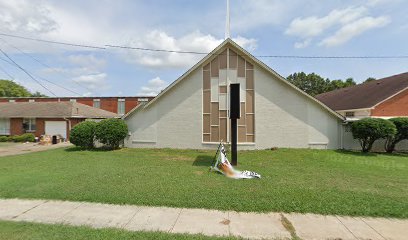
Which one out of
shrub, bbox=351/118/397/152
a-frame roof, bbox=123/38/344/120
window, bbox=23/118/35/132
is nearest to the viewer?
shrub, bbox=351/118/397/152

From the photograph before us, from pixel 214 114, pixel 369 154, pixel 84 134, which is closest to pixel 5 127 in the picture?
pixel 84 134

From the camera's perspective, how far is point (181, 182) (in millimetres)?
8016

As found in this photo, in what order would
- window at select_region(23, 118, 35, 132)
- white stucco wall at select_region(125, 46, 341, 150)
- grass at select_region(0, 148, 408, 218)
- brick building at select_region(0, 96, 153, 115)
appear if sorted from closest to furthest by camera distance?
grass at select_region(0, 148, 408, 218)
white stucco wall at select_region(125, 46, 341, 150)
window at select_region(23, 118, 35, 132)
brick building at select_region(0, 96, 153, 115)

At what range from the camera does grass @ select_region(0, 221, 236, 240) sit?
4.48 m

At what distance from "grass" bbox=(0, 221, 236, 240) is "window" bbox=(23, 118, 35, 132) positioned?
1023 inches

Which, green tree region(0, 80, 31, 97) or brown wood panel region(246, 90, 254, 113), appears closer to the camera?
brown wood panel region(246, 90, 254, 113)

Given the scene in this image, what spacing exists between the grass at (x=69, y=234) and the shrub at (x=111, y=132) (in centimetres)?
1169

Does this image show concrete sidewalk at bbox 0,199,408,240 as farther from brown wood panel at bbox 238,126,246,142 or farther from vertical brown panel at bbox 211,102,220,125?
vertical brown panel at bbox 211,102,220,125

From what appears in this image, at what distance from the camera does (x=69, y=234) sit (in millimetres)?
4594

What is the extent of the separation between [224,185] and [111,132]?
11082 mm

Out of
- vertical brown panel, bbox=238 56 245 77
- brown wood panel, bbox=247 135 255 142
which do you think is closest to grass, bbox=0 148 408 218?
brown wood panel, bbox=247 135 255 142

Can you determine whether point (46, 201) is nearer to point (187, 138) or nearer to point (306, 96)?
point (187, 138)

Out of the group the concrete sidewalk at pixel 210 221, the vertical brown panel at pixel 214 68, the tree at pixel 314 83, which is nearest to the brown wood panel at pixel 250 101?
the vertical brown panel at pixel 214 68

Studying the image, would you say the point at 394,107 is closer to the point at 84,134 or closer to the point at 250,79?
the point at 250,79
